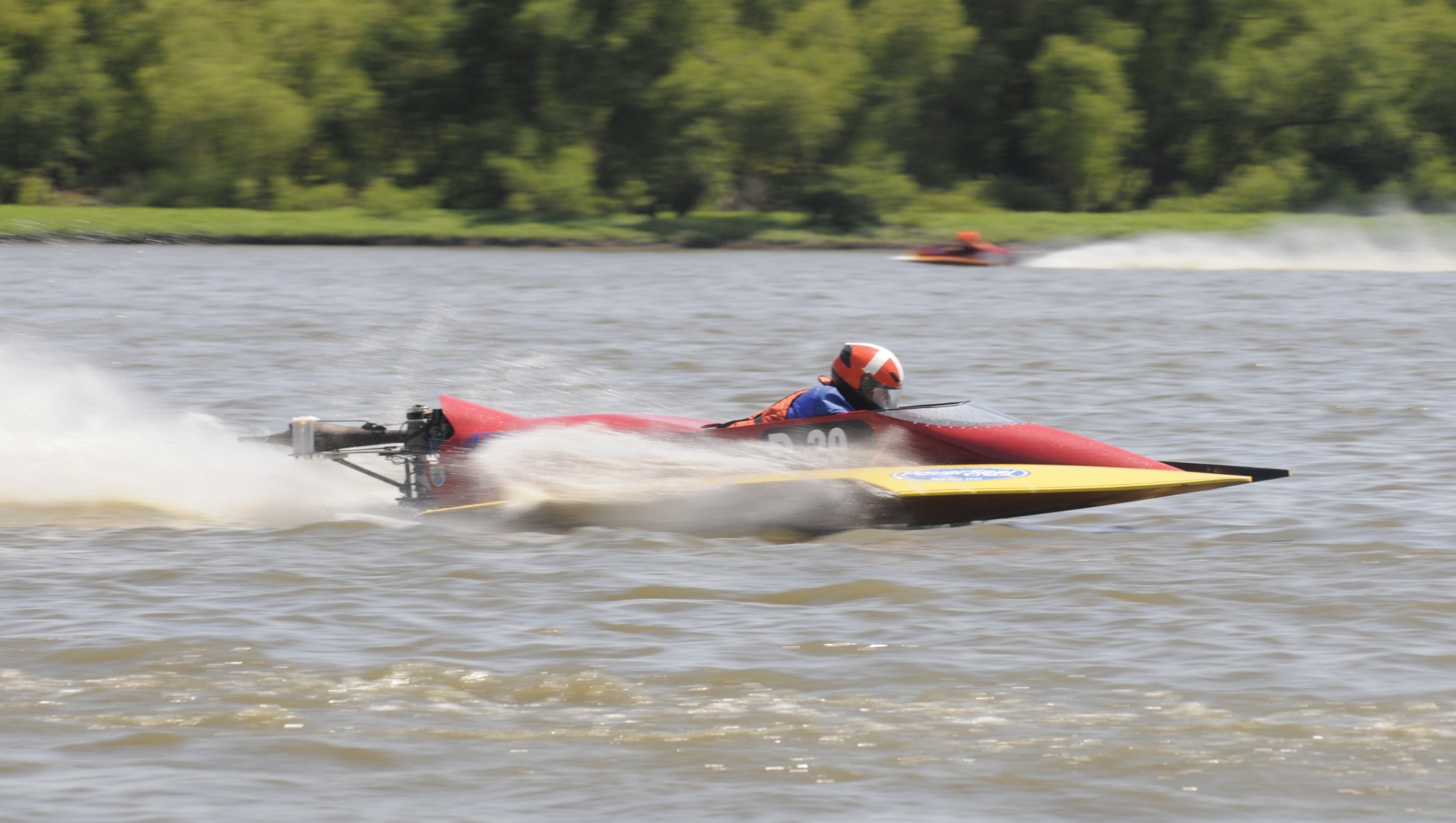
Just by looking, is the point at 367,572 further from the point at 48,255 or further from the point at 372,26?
the point at 372,26

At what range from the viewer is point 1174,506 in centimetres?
979

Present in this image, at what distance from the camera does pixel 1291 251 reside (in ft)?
135

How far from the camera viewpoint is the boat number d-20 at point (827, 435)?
8883 millimetres

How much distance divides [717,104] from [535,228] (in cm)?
636

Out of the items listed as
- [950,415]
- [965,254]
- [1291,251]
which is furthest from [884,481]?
[1291,251]

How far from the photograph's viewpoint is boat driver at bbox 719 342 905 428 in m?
8.88

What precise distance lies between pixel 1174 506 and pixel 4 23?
49.4 metres

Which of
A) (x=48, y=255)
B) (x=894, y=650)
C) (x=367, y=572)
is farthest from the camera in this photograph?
(x=48, y=255)

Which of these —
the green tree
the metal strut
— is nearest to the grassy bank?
the green tree

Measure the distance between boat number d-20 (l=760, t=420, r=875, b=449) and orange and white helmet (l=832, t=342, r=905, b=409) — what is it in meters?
0.16

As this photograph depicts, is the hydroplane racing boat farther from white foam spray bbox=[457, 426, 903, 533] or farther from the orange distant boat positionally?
the orange distant boat

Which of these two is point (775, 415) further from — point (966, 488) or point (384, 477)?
point (384, 477)

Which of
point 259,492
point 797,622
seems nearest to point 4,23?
point 259,492

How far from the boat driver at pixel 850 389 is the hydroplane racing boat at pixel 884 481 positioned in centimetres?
10
